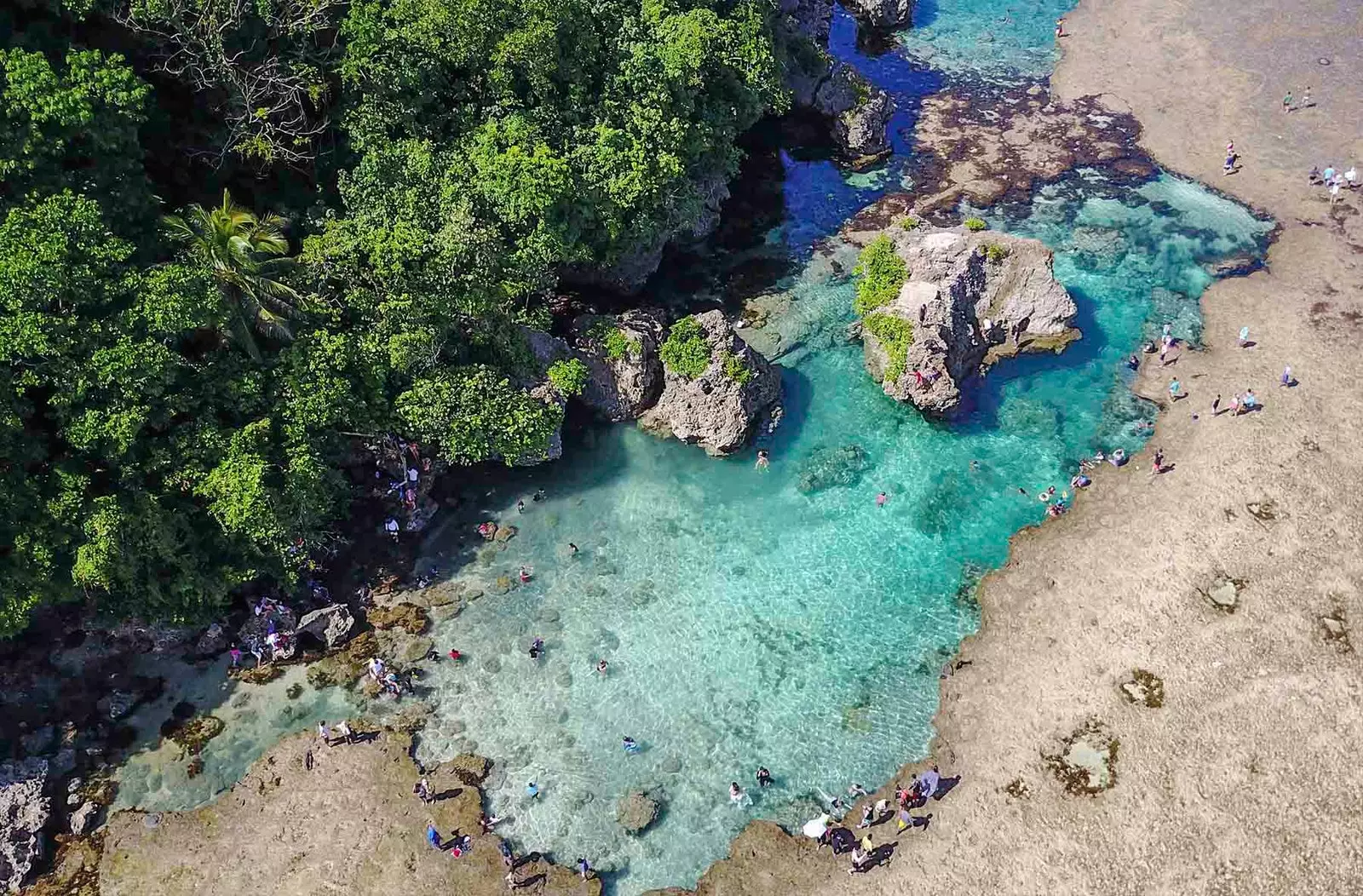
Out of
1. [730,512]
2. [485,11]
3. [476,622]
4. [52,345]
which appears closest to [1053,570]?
[730,512]

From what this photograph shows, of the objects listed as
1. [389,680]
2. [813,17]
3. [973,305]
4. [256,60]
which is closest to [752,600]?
[389,680]

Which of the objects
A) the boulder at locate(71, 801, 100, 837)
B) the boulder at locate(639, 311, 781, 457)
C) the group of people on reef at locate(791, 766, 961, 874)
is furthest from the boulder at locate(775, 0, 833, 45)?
the boulder at locate(71, 801, 100, 837)

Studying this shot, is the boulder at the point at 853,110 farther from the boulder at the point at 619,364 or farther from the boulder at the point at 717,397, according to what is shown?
the boulder at the point at 619,364

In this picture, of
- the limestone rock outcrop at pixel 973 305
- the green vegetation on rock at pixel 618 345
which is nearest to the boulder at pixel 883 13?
the limestone rock outcrop at pixel 973 305

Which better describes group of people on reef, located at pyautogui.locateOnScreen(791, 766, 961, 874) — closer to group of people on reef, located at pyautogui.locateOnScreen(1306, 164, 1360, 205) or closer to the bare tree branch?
the bare tree branch

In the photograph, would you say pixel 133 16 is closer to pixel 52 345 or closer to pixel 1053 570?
pixel 52 345

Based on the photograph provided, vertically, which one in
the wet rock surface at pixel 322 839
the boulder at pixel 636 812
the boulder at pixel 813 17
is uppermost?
the boulder at pixel 813 17

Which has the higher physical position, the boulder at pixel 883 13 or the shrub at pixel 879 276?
the boulder at pixel 883 13
